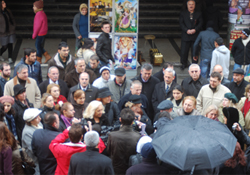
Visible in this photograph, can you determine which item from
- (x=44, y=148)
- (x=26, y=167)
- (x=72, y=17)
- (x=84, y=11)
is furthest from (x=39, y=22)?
(x=26, y=167)

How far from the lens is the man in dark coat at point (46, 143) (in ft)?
17.6

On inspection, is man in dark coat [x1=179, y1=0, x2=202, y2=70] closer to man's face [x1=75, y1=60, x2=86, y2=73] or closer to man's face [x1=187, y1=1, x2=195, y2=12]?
man's face [x1=187, y1=1, x2=195, y2=12]

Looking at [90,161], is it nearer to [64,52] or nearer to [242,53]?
[64,52]

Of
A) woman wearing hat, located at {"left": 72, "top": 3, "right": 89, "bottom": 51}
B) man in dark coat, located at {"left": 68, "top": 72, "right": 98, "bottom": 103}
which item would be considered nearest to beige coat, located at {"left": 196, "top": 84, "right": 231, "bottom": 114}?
man in dark coat, located at {"left": 68, "top": 72, "right": 98, "bottom": 103}

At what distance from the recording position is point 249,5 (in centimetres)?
1148

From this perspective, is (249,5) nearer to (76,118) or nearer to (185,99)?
(185,99)

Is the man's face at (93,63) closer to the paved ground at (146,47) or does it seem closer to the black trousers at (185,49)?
the paved ground at (146,47)

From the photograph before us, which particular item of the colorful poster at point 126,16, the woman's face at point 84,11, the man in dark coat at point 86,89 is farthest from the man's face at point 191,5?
the man in dark coat at point 86,89

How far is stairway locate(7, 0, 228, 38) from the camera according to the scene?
47.0 ft

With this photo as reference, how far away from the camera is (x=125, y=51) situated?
11211 millimetres

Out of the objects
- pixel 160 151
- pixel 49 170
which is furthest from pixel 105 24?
pixel 160 151

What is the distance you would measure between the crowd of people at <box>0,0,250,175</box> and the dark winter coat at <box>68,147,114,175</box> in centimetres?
1

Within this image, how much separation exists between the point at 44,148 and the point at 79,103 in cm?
151

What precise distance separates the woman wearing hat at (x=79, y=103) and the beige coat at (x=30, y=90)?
1.18 metres
